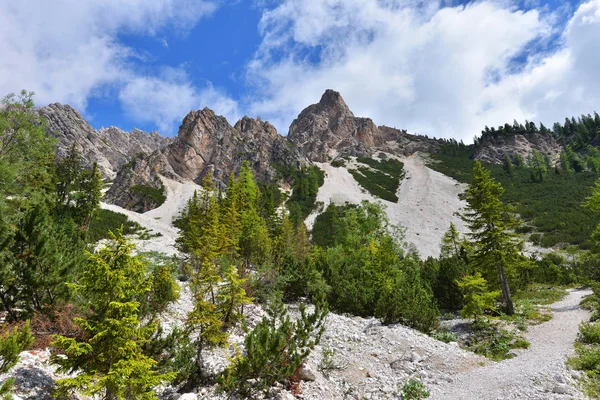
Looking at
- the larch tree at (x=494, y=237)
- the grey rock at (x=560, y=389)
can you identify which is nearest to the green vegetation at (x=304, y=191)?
the larch tree at (x=494, y=237)

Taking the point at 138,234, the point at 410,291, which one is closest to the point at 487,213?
the point at 410,291

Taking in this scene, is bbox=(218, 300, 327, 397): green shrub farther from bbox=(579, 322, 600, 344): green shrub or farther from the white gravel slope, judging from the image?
the white gravel slope

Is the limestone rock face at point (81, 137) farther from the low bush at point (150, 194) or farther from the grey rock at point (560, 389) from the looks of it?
the grey rock at point (560, 389)

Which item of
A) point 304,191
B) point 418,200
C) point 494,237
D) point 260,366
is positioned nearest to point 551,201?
point 418,200

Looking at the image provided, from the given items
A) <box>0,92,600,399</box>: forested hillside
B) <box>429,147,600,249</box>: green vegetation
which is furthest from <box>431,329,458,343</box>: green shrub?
<box>429,147,600,249</box>: green vegetation

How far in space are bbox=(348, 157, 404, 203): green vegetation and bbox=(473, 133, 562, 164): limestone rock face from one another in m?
42.6

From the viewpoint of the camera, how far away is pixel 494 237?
19625 mm

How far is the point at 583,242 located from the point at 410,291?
5650 centimetres

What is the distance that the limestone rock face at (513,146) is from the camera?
15338cm

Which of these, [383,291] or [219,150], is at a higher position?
[219,150]

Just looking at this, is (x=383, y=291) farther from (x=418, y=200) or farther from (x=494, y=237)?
(x=418, y=200)

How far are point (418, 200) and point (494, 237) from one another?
86.2m

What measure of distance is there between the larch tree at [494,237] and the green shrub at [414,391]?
1249 centimetres

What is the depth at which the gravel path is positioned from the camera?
8758 millimetres
